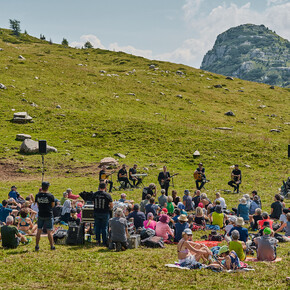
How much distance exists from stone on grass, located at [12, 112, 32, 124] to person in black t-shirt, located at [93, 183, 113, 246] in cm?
3623

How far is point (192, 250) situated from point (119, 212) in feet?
12.1

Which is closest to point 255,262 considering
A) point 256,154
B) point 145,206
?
point 145,206

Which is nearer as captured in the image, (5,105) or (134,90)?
(5,105)

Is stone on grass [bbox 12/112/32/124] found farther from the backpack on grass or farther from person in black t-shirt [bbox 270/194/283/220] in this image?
the backpack on grass

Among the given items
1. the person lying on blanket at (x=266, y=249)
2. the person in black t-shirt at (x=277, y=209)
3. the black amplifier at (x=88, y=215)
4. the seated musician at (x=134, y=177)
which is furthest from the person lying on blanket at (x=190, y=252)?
the seated musician at (x=134, y=177)

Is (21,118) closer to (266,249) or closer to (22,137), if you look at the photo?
(22,137)

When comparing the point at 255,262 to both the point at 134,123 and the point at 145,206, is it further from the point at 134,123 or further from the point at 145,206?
the point at 134,123

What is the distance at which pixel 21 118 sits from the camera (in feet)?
161

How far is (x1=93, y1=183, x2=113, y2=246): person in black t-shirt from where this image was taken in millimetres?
16062

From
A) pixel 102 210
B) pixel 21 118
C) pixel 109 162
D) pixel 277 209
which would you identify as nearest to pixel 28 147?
pixel 109 162

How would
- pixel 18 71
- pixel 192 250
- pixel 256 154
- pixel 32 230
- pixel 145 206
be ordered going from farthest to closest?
1. pixel 18 71
2. pixel 256 154
3. pixel 145 206
4. pixel 32 230
5. pixel 192 250

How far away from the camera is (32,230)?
17.8m

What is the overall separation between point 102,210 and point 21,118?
3673 centimetres

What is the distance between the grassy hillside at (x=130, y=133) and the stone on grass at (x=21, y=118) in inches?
41.2
